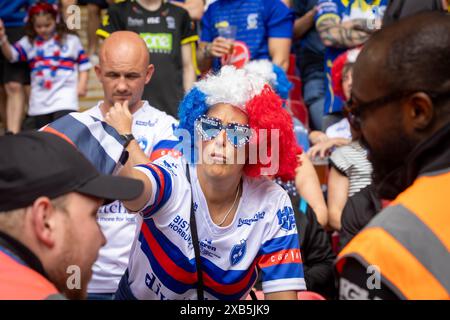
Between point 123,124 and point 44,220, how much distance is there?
6.31ft

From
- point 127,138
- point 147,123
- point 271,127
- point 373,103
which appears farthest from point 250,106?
point 373,103

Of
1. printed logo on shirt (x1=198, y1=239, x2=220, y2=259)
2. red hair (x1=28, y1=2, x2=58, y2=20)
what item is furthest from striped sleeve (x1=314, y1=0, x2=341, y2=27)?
printed logo on shirt (x1=198, y1=239, x2=220, y2=259)

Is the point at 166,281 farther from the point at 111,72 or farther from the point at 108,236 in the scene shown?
the point at 111,72

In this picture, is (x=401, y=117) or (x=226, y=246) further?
(x=226, y=246)

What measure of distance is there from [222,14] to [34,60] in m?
1.95

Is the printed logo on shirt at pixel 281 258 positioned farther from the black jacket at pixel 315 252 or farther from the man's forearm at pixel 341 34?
the man's forearm at pixel 341 34

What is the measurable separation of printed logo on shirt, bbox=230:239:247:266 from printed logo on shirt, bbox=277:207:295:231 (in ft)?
0.68

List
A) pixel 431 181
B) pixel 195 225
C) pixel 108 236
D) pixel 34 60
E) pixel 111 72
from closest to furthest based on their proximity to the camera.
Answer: pixel 431 181 → pixel 195 225 → pixel 108 236 → pixel 111 72 → pixel 34 60

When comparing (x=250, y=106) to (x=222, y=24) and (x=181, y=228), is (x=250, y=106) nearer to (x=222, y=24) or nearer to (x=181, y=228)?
(x=181, y=228)

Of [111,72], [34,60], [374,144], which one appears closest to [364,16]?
[111,72]

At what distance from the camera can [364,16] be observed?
20.0 feet

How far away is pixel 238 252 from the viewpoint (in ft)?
10.6

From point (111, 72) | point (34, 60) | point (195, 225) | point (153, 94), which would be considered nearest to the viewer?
point (195, 225)

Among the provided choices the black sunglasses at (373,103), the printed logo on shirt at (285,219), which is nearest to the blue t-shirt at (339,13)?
the printed logo on shirt at (285,219)
